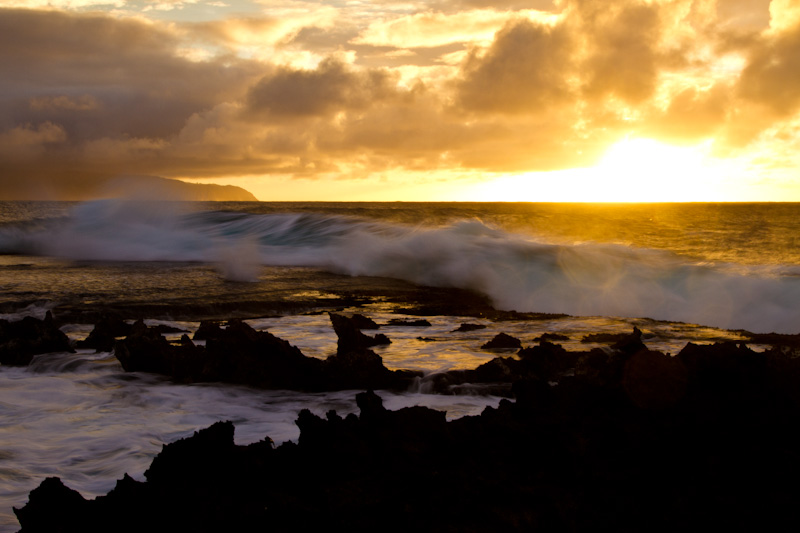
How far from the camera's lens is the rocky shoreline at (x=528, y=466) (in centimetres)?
300

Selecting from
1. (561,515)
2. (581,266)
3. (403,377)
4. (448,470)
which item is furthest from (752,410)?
(581,266)

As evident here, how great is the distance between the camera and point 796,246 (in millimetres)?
38438

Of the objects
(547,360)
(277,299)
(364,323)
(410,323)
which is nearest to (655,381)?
(547,360)

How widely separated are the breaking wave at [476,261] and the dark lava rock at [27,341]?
8309mm

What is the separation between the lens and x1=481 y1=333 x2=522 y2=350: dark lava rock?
27.2 ft

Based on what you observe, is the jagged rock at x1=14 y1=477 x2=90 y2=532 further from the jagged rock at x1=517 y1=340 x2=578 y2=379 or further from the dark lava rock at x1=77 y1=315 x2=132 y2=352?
the dark lava rock at x1=77 y1=315 x2=132 y2=352

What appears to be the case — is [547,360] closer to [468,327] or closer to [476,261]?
[468,327]

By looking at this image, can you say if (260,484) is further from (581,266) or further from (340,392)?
(581,266)

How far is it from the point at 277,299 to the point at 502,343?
18.9 ft

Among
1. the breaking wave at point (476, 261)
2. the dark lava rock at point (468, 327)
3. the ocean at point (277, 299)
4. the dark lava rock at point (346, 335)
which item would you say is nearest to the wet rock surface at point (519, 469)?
the ocean at point (277, 299)

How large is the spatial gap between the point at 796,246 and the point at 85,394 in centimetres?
4099

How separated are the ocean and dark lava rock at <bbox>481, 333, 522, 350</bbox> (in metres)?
0.16

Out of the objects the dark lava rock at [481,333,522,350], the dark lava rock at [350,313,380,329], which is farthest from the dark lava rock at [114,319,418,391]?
the dark lava rock at [350,313,380,329]

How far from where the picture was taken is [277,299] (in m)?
12.8
